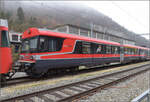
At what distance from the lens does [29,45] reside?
7746 millimetres

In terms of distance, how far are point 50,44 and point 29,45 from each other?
4.39ft

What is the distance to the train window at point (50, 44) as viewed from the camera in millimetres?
7273

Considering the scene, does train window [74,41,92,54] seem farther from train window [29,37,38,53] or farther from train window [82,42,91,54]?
train window [29,37,38,53]

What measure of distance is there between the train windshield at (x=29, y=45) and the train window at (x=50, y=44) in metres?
0.35

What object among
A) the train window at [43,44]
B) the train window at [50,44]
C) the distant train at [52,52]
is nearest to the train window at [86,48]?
the distant train at [52,52]

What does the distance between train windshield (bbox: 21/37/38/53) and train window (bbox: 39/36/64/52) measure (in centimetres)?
35

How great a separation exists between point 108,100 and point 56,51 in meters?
4.54

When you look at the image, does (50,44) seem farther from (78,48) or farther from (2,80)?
(2,80)

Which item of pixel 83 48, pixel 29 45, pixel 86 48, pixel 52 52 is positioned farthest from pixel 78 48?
pixel 29 45

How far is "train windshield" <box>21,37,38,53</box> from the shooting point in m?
7.29

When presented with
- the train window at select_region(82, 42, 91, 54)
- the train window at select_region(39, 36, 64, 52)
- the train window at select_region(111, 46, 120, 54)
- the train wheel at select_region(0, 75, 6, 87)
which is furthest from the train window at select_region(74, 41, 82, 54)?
the train window at select_region(111, 46, 120, 54)

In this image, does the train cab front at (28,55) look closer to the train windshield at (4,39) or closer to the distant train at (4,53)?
the distant train at (4,53)

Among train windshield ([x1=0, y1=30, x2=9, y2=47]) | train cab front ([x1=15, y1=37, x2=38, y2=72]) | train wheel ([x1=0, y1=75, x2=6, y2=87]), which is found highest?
train windshield ([x1=0, y1=30, x2=9, y2=47])

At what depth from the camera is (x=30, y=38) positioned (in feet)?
25.5
